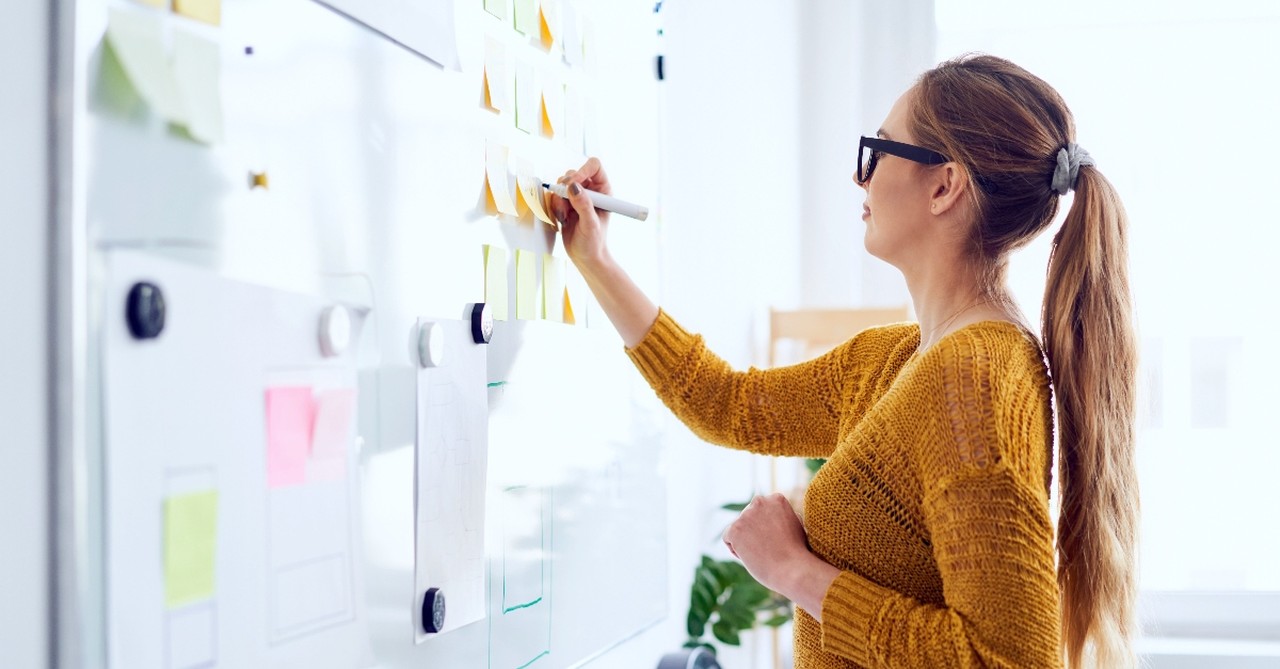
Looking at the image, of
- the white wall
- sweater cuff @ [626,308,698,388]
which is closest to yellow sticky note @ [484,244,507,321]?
sweater cuff @ [626,308,698,388]

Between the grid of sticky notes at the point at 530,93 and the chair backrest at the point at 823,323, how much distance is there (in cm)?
134

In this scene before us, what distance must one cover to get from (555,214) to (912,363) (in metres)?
0.47

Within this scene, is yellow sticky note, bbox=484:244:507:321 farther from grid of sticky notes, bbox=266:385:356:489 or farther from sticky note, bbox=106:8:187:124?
sticky note, bbox=106:8:187:124

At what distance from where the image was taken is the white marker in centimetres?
128

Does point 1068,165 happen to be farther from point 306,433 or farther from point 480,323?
point 306,433

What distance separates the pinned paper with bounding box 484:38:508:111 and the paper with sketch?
0.82 feet

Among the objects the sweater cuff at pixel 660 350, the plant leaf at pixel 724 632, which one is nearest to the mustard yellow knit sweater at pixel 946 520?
the sweater cuff at pixel 660 350

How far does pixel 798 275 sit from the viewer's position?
3074mm

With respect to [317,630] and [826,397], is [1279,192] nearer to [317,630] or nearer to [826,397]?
[826,397]

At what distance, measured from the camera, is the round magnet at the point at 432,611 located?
101 cm

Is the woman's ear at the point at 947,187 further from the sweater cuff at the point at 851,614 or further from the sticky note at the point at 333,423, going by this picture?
the sticky note at the point at 333,423

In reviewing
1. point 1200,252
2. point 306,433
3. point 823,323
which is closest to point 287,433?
point 306,433

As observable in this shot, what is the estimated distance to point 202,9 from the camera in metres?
0.74

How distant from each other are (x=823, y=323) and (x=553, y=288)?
4.78 ft
